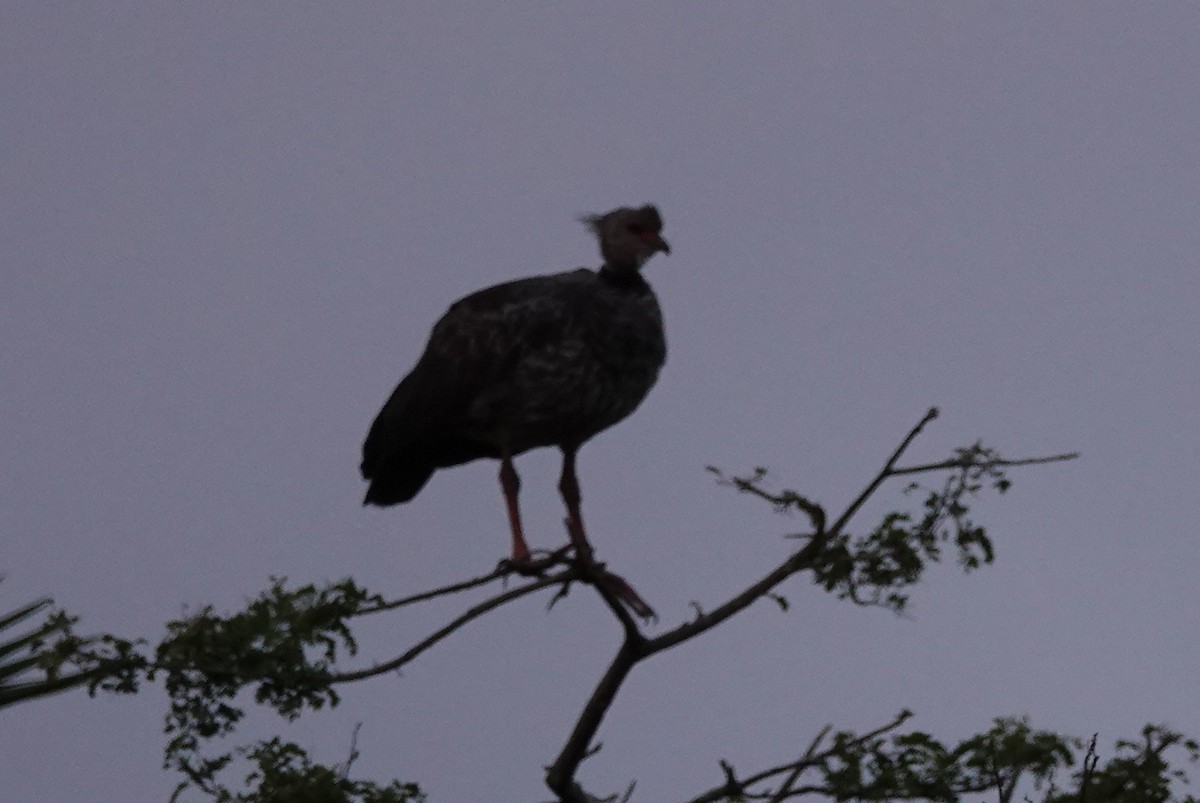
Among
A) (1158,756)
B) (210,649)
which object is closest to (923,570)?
(1158,756)

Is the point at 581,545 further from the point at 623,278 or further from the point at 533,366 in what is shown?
the point at 623,278

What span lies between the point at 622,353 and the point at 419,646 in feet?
6.72

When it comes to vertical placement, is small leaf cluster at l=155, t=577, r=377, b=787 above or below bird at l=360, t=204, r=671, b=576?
below

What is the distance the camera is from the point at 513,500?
6.68m

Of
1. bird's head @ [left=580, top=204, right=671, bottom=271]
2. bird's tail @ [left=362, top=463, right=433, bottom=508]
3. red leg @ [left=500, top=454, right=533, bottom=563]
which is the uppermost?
bird's head @ [left=580, top=204, right=671, bottom=271]

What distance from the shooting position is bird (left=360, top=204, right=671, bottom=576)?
6.50 meters

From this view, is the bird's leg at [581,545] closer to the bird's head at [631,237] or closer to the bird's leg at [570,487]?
the bird's leg at [570,487]

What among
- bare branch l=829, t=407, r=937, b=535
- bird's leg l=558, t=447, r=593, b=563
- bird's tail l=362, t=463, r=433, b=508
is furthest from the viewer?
bird's tail l=362, t=463, r=433, b=508

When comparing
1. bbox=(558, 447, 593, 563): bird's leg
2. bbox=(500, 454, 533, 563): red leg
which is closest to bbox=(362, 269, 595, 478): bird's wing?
bbox=(500, 454, 533, 563): red leg

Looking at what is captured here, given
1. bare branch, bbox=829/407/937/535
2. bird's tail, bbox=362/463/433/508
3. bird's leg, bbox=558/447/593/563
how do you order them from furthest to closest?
bird's tail, bbox=362/463/433/508 < bird's leg, bbox=558/447/593/563 < bare branch, bbox=829/407/937/535

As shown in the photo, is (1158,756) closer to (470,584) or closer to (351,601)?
(470,584)

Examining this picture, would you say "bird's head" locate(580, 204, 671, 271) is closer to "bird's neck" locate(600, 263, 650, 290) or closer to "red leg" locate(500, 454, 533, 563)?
"bird's neck" locate(600, 263, 650, 290)

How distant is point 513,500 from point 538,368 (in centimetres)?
58

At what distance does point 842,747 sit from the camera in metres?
4.88
